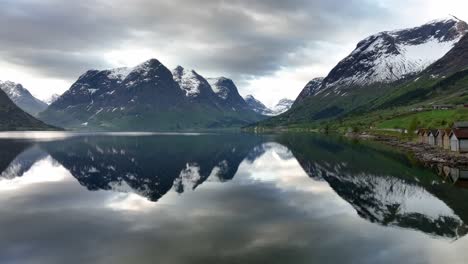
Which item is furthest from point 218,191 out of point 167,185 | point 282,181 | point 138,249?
point 138,249

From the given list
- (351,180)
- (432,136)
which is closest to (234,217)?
(351,180)

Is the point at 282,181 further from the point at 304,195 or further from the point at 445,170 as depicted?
the point at 445,170

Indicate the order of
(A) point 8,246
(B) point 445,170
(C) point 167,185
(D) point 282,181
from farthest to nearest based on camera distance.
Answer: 1. (B) point 445,170
2. (D) point 282,181
3. (C) point 167,185
4. (A) point 8,246

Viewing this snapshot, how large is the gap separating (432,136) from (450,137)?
2232 cm

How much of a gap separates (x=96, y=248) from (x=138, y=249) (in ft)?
12.9

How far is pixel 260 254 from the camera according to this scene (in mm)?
30891

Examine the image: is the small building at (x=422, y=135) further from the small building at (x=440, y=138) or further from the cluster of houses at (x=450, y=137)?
the small building at (x=440, y=138)

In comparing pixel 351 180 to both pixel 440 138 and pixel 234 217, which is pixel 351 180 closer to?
pixel 234 217

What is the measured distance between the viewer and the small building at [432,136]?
128m

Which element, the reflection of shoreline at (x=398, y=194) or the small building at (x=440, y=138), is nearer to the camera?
the reflection of shoreline at (x=398, y=194)

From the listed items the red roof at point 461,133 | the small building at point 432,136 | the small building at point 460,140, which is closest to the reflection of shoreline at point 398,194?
the small building at point 460,140

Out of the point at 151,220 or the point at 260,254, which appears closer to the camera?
the point at 260,254

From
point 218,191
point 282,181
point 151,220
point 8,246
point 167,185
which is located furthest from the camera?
point 282,181

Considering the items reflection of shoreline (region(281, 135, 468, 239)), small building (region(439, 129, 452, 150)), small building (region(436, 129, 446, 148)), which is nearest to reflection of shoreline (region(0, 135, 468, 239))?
reflection of shoreline (region(281, 135, 468, 239))
